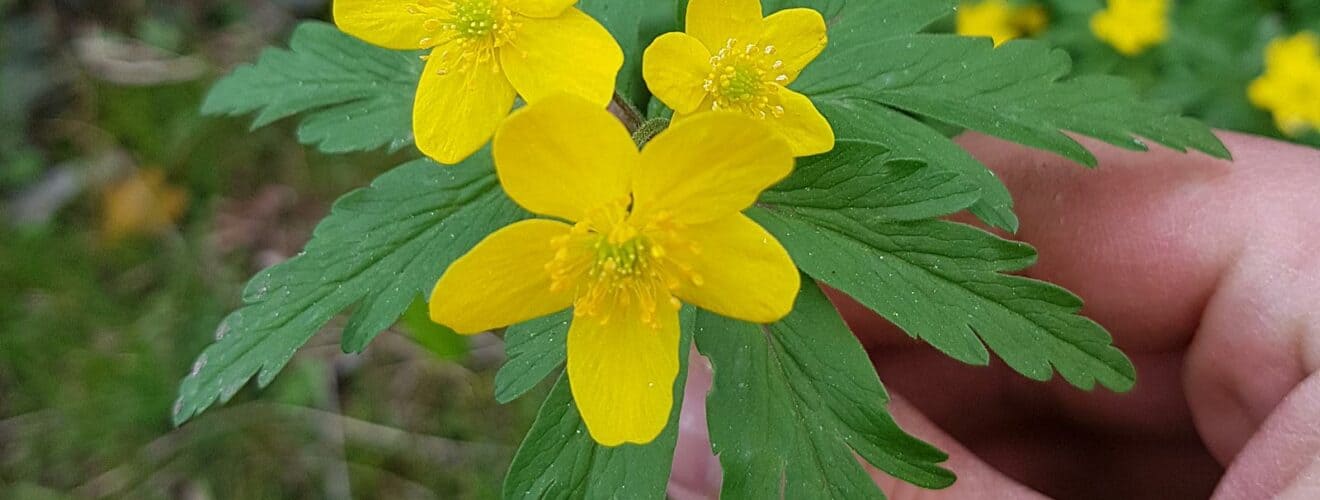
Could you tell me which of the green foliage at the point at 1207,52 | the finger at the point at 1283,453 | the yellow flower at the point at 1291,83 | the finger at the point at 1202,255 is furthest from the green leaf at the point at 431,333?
the yellow flower at the point at 1291,83

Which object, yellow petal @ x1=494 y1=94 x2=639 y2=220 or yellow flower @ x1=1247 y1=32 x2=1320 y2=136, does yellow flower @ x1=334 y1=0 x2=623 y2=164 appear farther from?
yellow flower @ x1=1247 y1=32 x2=1320 y2=136

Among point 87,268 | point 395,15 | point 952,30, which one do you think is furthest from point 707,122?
point 87,268

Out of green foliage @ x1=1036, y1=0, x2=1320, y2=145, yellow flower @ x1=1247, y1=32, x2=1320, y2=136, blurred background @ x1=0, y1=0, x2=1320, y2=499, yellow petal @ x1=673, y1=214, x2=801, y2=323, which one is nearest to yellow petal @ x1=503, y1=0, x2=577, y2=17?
yellow petal @ x1=673, y1=214, x2=801, y2=323

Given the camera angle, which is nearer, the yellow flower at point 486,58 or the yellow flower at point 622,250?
the yellow flower at point 622,250

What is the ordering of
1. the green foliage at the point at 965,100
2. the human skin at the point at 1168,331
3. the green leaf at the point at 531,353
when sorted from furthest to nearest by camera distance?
the human skin at the point at 1168,331
the green foliage at the point at 965,100
the green leaf at the point at 531,353

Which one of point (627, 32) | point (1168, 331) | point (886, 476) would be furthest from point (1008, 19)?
point (627, 32)

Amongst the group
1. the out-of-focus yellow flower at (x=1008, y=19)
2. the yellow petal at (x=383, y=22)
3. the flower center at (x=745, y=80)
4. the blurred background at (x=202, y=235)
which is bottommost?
the blurred background at (x=202, y=235)

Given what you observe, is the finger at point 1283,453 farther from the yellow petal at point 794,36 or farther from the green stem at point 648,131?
the green stem at point 648,131

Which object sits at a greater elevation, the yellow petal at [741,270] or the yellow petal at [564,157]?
the yellow petal at [564,157]
